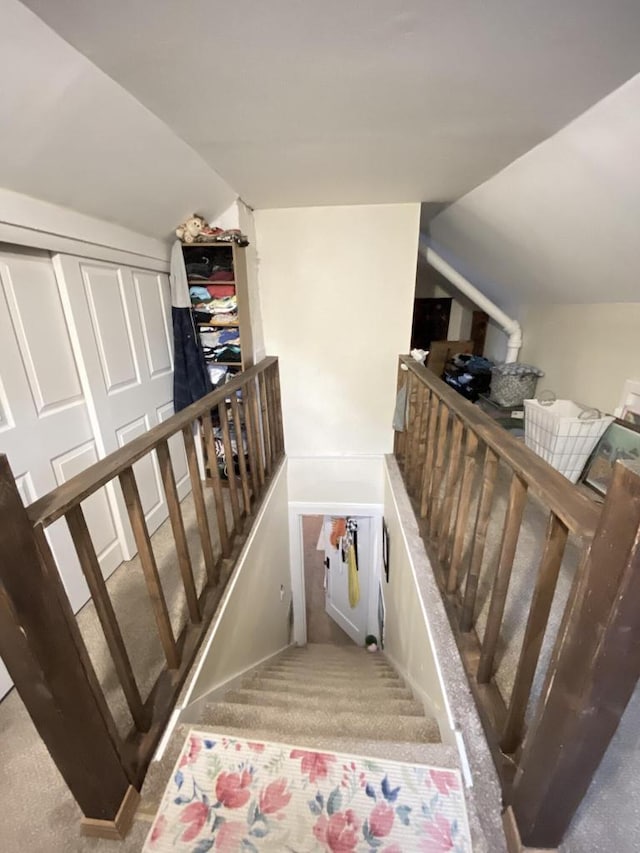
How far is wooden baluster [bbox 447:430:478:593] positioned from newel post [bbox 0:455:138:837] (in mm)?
1177

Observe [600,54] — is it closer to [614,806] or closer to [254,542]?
[614,806]

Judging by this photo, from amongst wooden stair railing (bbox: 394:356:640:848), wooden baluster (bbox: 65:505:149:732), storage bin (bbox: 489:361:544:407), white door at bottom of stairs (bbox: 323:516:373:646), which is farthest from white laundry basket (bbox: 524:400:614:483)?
wooden baluster (bbox: 65:505:149:732)

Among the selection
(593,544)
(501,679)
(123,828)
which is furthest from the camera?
(501,679)

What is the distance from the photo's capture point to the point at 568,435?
2.16m

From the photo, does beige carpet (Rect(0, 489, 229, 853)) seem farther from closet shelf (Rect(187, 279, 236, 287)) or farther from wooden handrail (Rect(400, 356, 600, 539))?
closet shelf (Rect(187, 279, 236, 287))

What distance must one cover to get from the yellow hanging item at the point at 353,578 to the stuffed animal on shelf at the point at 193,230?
11.0 feet

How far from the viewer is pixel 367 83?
3.82ft

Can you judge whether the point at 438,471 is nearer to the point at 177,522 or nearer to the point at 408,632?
the point at 408,632

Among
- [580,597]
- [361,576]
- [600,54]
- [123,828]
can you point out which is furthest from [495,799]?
[361,576]

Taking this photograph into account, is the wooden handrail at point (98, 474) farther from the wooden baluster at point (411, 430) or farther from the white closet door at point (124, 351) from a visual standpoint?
the wooden baluster at point (411, 430)

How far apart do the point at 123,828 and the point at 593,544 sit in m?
1.25

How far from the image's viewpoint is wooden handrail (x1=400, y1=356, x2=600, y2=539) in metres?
0.62

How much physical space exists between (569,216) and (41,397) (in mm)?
2783

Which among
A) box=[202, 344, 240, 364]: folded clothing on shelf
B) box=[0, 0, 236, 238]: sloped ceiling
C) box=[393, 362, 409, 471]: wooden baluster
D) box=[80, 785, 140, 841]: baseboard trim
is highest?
box=[0, 0, 236, 238]: sloped ceiling
